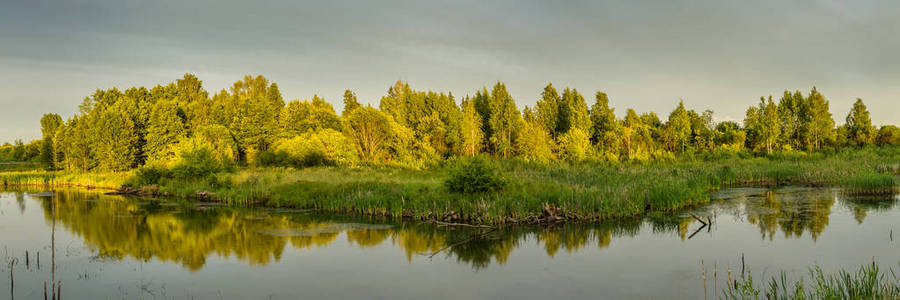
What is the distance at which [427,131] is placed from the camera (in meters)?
55.0

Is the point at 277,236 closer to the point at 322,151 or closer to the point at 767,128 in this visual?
the point at 322,151

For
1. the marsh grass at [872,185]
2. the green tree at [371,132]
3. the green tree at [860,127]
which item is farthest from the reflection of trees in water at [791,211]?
the green tree at [860,127]

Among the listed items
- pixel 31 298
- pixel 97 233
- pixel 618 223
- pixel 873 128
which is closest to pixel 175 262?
pixel 31 298

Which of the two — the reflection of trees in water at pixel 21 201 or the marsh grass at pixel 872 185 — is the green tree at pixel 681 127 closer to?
the marsh grass at pixel 872 185

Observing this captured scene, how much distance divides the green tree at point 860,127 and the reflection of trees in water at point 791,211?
3874 cm

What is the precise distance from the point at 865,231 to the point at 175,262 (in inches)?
793

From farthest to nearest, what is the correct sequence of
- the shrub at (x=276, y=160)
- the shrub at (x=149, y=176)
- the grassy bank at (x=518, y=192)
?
the shrub at (x=276, y=160) → the shrub at (x=149, y=176) → the grassy bank at (x=518, y=192)

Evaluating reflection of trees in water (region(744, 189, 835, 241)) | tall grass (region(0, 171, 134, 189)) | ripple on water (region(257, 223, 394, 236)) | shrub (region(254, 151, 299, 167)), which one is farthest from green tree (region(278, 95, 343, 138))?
reflection of trees in water (region(744, 189, 835, 241))

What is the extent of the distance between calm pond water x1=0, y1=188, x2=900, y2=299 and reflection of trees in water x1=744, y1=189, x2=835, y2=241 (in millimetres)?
84

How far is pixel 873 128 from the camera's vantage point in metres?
56.9

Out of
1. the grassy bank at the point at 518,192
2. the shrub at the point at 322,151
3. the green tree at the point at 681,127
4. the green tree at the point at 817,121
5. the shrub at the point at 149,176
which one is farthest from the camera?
the green tree at the point at 681,127

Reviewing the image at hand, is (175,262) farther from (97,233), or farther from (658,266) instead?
(658,266)

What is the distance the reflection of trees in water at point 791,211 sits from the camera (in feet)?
53.7

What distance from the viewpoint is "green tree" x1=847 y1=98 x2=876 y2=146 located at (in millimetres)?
55844
